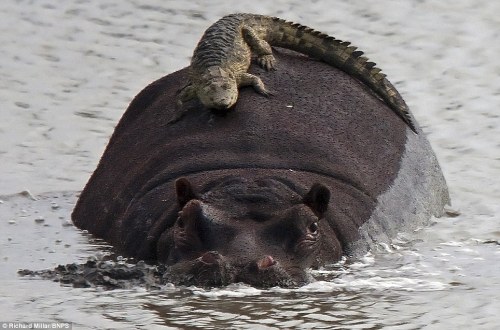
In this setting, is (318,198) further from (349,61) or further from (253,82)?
(349,61)

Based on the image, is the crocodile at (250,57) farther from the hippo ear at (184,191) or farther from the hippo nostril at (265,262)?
the hippo nostril at (265,262)

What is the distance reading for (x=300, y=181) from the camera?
9.32 m

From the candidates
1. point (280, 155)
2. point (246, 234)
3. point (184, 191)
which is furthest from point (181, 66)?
point (246, 234)

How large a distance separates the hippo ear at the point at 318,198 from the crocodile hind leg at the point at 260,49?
6.19ft

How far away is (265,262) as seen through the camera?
834cm

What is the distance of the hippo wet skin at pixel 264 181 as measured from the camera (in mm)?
8617

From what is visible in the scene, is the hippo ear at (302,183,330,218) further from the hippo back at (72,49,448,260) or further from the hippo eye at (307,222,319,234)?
the hippo back at (72,49,448,260)

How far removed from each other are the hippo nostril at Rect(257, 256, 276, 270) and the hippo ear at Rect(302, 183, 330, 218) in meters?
0.61

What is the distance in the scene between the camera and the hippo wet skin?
28.3ft

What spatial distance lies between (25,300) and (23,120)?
565 centimetres

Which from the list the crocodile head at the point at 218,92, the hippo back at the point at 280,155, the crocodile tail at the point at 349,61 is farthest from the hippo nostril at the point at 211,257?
the crocodile tail at the point at 349,61

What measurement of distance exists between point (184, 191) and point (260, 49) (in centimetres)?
218

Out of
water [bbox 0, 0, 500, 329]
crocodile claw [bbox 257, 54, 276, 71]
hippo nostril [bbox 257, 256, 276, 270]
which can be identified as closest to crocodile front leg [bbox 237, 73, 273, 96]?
crocodile claw [bbox 257, 54, 276, 71]

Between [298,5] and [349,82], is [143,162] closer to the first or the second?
[349,82]
